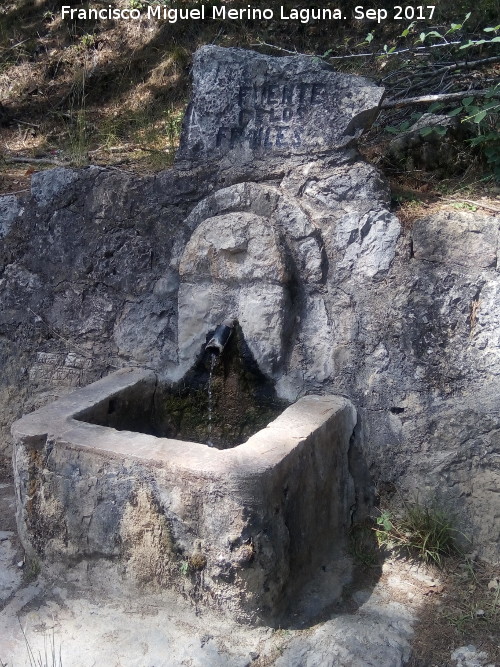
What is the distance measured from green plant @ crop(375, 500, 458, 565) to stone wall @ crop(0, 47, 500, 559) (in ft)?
0.25

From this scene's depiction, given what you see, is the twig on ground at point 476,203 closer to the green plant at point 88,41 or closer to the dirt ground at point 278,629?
the dirt ground at point 278,629

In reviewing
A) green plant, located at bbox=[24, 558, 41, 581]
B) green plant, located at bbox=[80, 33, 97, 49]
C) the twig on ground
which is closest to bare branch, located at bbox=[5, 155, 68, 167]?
green plant, located at bbox=[80, 33, 97, 49]

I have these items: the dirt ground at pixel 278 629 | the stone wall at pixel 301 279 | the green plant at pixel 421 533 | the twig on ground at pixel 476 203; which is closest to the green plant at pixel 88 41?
the stone wall at pixel 301 279

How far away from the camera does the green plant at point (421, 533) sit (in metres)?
2.67

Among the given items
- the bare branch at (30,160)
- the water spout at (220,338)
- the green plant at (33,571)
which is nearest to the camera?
the green plant at (33,571)

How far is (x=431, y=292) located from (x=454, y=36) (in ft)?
6.87

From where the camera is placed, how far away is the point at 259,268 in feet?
9.64

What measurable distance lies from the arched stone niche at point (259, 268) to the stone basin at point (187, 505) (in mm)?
349

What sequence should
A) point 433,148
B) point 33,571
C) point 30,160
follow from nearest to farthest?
point 33,571
point 433,148
point 30,160

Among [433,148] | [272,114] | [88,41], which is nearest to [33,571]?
[272,114]

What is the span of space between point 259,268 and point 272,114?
61 cm

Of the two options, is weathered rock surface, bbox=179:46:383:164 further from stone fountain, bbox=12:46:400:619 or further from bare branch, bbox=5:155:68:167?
→ bare branch, bbox=5:155:68:167

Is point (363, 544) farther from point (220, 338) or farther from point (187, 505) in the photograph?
point (220, 338)

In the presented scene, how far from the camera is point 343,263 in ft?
9.45
